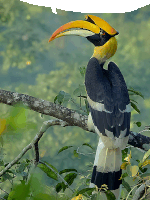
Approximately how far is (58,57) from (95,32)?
2921 millimetres

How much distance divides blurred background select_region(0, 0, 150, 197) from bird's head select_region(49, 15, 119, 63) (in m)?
2.55

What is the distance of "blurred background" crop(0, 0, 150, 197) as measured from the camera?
3926mm

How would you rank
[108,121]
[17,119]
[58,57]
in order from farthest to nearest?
1. [58,57]
2. [108,121]
3. [17,119]

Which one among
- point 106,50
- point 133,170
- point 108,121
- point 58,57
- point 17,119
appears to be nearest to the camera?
point 17,119

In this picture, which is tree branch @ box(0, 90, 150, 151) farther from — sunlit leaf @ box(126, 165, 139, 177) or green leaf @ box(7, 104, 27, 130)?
green leaf @ box(7, 104, 27, 130)

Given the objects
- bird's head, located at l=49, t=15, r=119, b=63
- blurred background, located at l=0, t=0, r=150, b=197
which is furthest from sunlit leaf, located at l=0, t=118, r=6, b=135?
blurred background, located at l=0, t=0, r=150, b=197

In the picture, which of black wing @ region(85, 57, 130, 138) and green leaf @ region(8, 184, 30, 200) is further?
black wing @ region(85, 57, 130, 138)

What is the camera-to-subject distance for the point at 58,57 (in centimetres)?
423

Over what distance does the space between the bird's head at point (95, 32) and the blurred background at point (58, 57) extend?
2.55 metres

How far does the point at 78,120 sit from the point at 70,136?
2828 mm

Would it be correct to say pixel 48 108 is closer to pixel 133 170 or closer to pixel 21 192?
pixel 133 170

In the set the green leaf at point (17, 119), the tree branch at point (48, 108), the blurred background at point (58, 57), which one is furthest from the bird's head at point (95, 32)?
the blurred background at point (58, 57)

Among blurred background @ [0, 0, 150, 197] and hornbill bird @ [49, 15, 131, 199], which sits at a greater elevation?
blurred background @ [0, 0, 150, 197]

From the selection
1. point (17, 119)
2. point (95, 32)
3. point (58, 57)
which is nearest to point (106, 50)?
point (95, 32)
